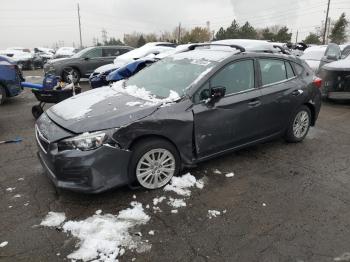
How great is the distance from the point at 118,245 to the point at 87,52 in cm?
1167

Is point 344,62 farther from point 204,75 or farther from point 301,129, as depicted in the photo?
point 204,75

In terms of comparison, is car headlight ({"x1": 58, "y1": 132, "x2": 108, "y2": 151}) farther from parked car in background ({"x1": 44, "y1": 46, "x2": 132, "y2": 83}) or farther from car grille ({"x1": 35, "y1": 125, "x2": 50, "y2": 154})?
parked car in background ({"x1": 44, "y1": 46, "x2": 132, "y2": 83})

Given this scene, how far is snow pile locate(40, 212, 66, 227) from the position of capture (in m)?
3.14

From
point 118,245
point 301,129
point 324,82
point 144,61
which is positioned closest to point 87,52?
point 144,61

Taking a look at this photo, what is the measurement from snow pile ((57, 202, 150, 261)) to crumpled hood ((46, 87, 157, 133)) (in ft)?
3.08

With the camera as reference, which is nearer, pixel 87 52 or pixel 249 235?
pixel 249 235

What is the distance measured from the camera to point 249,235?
3.01m

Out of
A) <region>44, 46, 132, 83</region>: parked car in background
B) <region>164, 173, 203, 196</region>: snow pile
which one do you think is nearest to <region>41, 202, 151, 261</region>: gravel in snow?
<region>164, 173, 203, 196</region>: snow pile

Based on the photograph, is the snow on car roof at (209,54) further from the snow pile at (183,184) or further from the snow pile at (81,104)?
the snow pile at (183,184)

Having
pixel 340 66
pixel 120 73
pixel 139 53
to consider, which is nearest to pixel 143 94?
pixel 120 73

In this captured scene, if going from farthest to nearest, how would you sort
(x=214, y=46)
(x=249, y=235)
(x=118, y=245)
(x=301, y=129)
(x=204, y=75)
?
(x=301, y=129) → (x=214, y=46) → (x=204, y=75) → (x=249, y=235) → (x=118, y=245)

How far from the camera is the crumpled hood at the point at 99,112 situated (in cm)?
338

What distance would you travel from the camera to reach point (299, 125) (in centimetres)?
539

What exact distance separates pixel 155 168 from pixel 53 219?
48.2 inches
